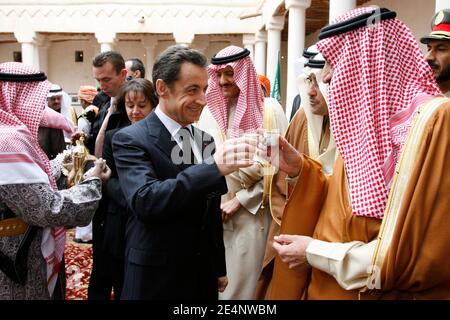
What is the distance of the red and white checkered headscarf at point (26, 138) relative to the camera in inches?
77.4

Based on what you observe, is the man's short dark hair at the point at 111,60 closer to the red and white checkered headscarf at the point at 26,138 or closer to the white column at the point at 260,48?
the red and white checkered headscarf at the point at 26,138

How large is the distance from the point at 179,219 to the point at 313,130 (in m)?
1.26

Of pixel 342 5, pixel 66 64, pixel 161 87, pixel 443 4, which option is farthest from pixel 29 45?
pixel 161 87

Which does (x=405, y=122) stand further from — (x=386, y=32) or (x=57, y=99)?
(x=57, y=99)

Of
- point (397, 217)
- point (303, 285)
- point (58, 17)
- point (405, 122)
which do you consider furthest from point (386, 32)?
point (58, 17)

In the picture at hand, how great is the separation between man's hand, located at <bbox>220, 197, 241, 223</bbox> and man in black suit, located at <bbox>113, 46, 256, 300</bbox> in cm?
101

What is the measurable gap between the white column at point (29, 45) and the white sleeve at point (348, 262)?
19.3 m

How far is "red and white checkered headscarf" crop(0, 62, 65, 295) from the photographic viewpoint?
1.97 metres

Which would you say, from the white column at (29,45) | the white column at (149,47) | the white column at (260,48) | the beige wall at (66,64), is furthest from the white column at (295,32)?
the beige wall at (66,64)

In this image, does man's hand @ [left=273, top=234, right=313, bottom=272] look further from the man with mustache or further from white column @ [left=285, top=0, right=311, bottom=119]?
white column @ [left=285, top=0, right=311, bottom=119]

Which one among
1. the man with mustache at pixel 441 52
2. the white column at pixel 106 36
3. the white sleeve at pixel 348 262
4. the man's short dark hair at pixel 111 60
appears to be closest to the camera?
the white sleeve at pixel 348 262

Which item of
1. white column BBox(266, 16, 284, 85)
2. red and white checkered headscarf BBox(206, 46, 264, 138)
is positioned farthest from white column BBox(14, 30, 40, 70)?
red and white checkered headscarf BBox(206, 46, 264, 138)

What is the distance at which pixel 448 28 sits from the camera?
321cm

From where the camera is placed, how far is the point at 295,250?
1.79 m
